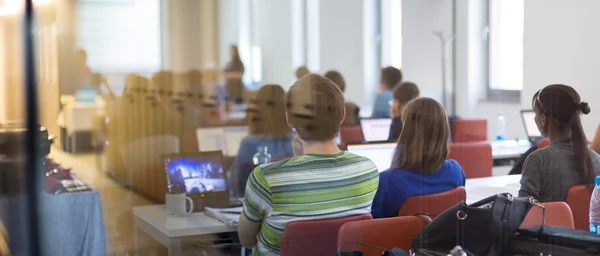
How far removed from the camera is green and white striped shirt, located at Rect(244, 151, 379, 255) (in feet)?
7.79

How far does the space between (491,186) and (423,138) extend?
76 centimetres

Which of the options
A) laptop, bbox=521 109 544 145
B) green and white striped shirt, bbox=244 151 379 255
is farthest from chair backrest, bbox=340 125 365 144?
green and white striped shirt, bbox=244 151 379 255

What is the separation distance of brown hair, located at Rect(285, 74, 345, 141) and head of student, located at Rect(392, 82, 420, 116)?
115 centimetres

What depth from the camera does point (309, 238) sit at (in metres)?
2.31

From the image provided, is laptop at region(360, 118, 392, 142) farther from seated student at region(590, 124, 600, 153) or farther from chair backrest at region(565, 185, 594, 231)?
chair backrest at region(565, 185, 594, 231)

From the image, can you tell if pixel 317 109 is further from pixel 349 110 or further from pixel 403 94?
pixel 403 94

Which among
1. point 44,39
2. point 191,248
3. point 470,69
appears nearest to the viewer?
point 44,39

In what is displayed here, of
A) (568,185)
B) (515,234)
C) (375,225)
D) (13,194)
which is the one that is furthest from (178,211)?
(568,185)

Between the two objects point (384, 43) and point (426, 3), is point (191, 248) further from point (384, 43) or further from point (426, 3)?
point (426, 3)

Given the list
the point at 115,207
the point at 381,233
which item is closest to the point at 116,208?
the point at 115,207

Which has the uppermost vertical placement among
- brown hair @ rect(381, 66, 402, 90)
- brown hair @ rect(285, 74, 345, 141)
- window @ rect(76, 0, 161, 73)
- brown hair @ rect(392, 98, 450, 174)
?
window @ rect(76, 0, 161, 73)

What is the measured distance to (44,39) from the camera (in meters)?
2.83

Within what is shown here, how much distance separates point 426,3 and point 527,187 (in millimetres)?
1047

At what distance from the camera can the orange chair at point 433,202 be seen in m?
2.78
